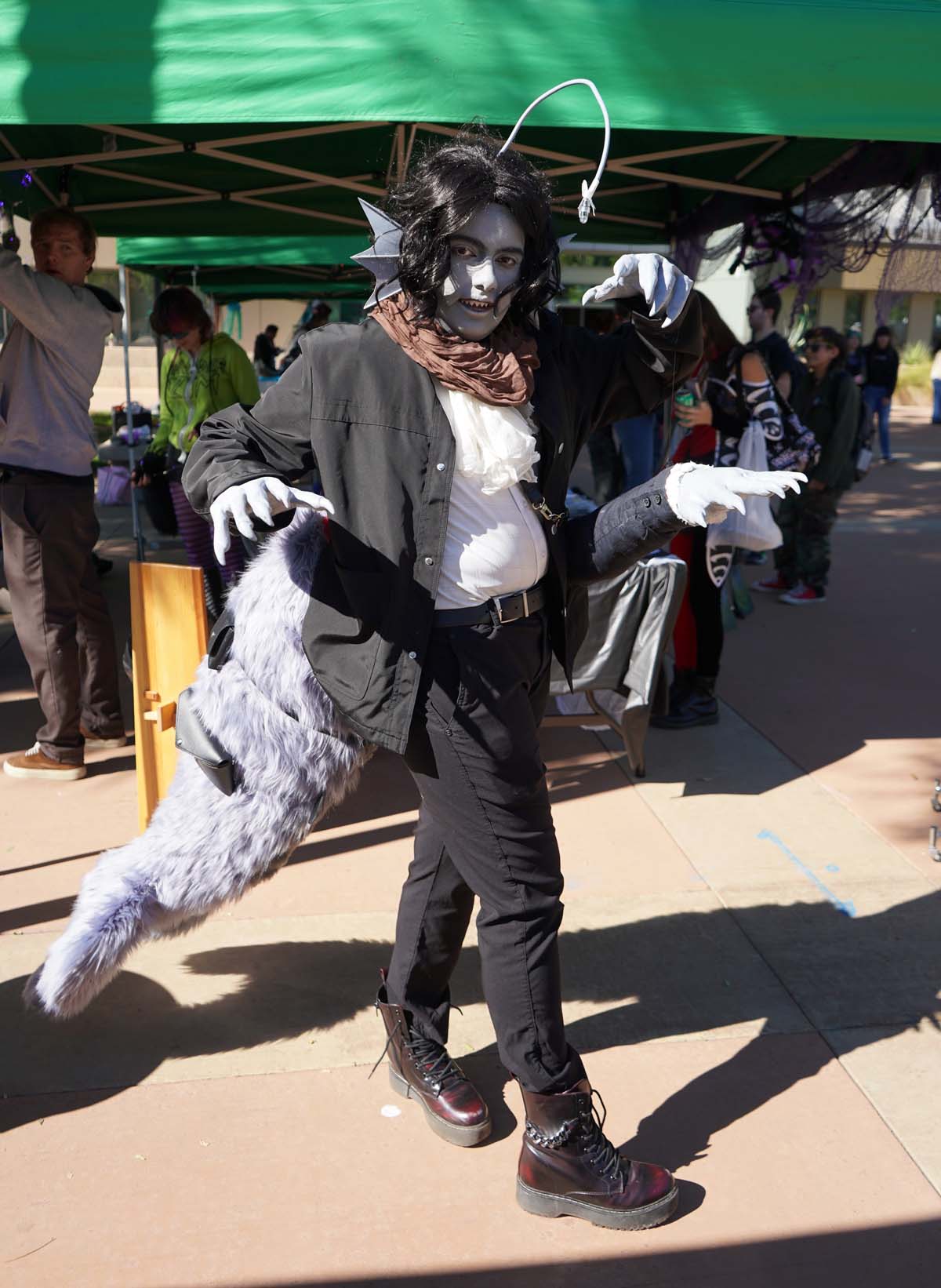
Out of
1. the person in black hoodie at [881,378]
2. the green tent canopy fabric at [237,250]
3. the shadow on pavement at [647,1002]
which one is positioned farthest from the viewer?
the person in black hoodie at [881,378]

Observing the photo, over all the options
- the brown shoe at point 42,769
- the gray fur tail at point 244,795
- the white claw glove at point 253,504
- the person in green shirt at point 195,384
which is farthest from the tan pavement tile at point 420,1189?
the person in green shirt at point 195,384

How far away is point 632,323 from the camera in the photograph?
2.42 meters

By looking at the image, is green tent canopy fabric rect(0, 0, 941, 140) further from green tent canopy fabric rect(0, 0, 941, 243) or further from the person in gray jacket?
the person in gray jacket

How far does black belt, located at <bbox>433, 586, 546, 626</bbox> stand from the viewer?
2.30 metres

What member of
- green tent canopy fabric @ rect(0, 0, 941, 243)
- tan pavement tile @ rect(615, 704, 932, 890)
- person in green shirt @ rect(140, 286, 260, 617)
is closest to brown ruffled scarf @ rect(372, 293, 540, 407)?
green tent canopy fabric @ rect(0, 0, 941, 243)

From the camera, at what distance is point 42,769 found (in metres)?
4.55

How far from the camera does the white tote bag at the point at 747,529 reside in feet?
15.5

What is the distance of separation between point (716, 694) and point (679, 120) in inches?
111

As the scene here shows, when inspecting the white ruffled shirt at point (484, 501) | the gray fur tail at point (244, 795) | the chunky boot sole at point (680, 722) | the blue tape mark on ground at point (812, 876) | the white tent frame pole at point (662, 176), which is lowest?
the chunky boot sole at point (680, 722)

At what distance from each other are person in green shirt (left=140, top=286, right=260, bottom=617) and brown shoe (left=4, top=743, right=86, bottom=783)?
196 cm

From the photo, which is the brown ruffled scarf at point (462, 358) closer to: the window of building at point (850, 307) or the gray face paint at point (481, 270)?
the gray face paint at point (481, 270)

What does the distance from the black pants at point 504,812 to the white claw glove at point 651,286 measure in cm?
64

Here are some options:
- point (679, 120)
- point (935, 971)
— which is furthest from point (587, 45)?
point (935, 971)

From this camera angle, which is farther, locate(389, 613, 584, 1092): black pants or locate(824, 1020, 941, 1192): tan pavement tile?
locate(824, 1020, 941, 1192): tan pavement tile
